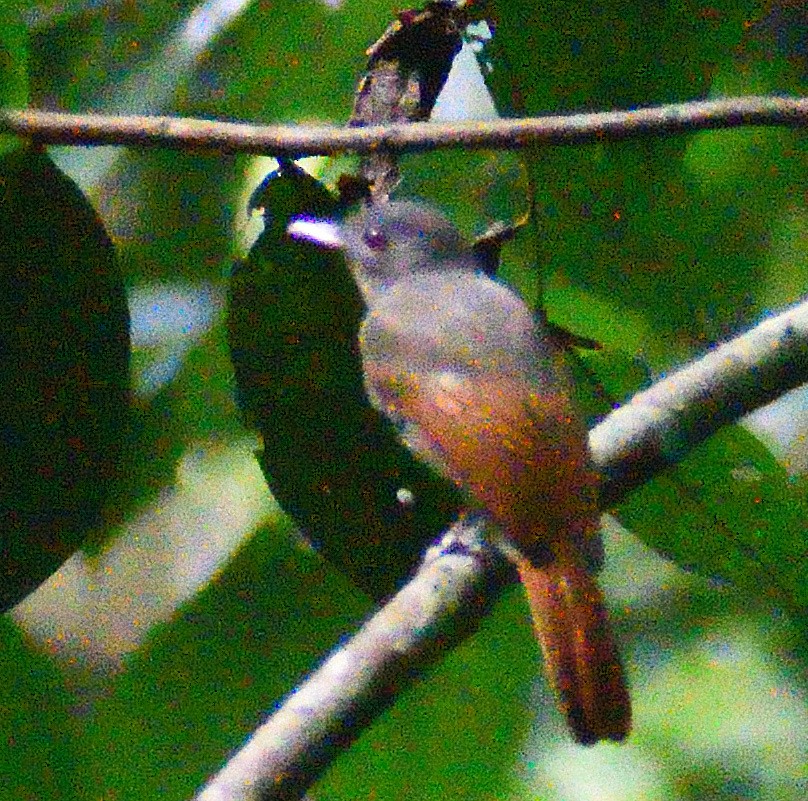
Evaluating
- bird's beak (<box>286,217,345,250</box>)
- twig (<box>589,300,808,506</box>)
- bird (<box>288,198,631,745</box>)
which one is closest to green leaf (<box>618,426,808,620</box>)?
twig (<box>589,300,808,506</box>)

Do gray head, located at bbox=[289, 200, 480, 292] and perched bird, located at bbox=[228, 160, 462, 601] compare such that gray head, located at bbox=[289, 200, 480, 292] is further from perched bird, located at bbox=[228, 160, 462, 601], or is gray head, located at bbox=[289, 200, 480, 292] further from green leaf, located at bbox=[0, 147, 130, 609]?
green leaf, located at bbox=[0, 147, 130, 609]

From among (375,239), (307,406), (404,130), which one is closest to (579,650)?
(307,406)

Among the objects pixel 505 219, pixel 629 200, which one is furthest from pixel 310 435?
pixel 505 219

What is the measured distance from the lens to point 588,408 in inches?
84.8

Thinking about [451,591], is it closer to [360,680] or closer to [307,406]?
[360,680]

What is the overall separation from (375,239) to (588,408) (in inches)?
22.8

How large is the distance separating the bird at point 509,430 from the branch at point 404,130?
12.6 inches

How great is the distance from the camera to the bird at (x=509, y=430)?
1.73 meters

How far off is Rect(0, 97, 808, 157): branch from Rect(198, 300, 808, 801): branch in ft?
1.42

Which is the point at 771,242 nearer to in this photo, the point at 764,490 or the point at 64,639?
the point at 764,490

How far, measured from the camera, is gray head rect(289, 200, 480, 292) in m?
2.49

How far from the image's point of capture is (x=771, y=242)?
273cm

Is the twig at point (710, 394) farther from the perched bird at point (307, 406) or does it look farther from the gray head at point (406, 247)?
the gray head at point (406, 247)

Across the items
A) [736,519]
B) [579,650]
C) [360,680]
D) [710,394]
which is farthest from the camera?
[736,519]
